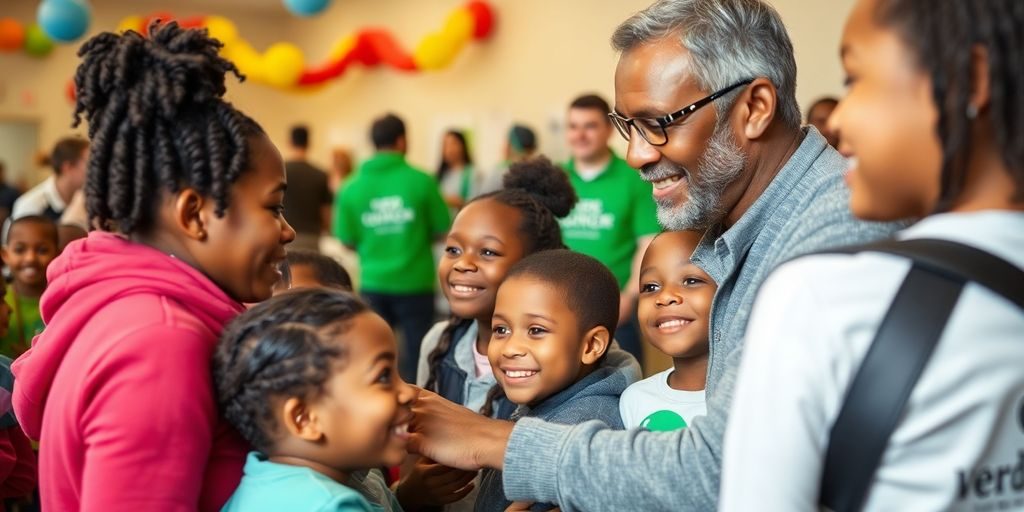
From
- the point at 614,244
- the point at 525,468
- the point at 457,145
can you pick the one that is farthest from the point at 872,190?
the point at 457,145

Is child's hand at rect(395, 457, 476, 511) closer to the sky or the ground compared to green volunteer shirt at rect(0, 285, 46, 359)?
closer to the sky

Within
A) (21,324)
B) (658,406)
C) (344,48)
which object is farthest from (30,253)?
(344,48)

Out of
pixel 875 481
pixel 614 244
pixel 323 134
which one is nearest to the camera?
pixel 875 481

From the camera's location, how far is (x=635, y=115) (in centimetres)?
182

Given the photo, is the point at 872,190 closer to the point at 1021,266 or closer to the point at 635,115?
the point at 1021,266

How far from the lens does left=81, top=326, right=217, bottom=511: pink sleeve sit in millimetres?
1169

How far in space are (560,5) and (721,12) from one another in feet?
21.1

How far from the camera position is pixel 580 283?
204 cm

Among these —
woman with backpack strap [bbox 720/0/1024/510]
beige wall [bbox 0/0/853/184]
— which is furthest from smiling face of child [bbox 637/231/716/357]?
beige wall [bbox 0/0/853/184]

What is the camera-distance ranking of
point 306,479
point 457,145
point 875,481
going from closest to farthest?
point 875,481 < point 306,479 < point 457,145

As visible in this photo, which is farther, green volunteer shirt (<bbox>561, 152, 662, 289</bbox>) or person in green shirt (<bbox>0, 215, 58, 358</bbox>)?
green volunteer shirt (<bbox>561, 152, 662, 289</bbox>)

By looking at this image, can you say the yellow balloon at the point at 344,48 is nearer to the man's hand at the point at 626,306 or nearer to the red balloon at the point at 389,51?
the red balloon at the point at 389,51

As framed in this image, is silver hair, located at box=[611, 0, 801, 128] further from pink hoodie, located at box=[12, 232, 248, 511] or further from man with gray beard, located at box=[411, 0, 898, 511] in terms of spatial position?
pink hoodie, located at box=[12, 232, 248, 511]

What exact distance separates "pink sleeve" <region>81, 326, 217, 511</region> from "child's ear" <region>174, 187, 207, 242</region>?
17 cm
